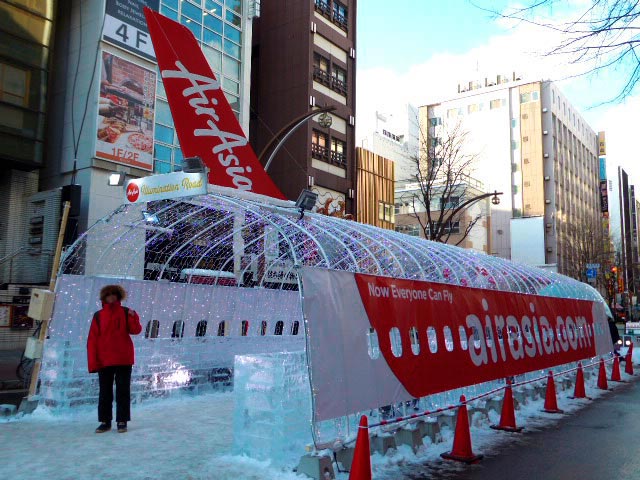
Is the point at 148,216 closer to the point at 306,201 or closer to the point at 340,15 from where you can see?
the point at 306,201

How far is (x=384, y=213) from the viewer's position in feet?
138

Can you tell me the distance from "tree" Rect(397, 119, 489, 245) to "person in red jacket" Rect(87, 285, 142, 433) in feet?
60.1

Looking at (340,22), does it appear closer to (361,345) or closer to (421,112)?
(361,345)

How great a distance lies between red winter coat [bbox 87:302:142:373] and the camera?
7.94 meters

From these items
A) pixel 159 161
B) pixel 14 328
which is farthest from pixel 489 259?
pixel 14 328

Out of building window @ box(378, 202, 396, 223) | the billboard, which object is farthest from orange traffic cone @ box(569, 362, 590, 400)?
the billboard

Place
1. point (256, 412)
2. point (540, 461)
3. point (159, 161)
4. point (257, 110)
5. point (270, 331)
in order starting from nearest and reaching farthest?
point (256, 412) < point (540, 461) < point (270, 331) < point (159, 161) < point (257, 110)

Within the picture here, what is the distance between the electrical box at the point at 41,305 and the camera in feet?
29.7

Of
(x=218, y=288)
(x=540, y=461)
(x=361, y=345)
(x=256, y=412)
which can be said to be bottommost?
(x=540, y=461)

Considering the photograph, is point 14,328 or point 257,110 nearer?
Result: point 14,328

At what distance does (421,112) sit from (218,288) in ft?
274

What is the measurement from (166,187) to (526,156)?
7887 cm

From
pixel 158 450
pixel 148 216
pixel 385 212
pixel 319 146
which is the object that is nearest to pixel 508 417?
pixel 158 450

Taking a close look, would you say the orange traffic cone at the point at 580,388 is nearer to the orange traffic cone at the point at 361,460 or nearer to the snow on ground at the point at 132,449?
the snow on ground at the point at 132,449
